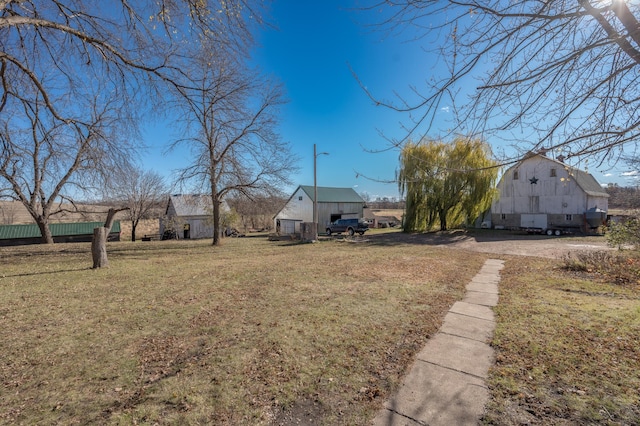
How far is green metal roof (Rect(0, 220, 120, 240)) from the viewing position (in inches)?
880

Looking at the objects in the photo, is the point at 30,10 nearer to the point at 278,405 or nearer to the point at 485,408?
the point at 278,405

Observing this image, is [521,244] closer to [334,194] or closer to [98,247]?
[334,194]

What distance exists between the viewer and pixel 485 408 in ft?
7.55

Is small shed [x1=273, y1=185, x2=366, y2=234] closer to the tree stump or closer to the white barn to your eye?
the white barn

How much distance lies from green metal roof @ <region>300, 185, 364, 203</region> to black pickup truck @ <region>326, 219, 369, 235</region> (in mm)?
5351

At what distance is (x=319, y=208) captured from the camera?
30312 millimetres

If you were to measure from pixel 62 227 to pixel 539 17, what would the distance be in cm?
3471

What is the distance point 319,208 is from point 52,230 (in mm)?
24791

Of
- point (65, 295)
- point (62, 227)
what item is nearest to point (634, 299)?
point (65, 295)

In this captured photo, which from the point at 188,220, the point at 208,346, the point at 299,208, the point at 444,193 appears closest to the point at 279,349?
the point at 208,346

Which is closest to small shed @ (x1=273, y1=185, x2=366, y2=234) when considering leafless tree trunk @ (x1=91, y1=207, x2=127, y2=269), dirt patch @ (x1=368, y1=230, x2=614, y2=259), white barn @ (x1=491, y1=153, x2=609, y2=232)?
dirt patch @ (x1=368, y1=230, x2=614, y2=259)

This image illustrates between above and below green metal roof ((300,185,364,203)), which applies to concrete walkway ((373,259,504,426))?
below

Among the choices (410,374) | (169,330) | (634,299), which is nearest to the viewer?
(410,374)

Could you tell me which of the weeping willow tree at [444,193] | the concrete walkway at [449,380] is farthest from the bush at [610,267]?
the weeping willow tree at [444,193]
